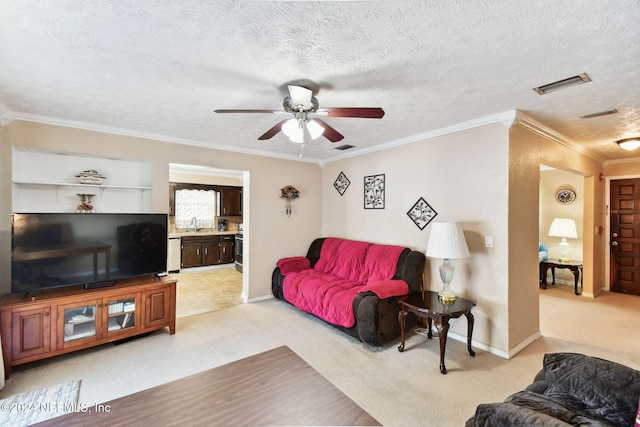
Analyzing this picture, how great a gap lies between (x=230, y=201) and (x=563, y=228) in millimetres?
7556

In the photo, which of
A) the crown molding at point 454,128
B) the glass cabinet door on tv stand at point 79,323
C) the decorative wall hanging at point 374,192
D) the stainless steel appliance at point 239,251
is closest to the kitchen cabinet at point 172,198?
the stainless steel appliance at point 239,251

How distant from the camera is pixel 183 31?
157 cm

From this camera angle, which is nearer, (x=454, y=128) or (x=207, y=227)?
(x=454, y=128)

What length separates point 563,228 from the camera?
215 inches

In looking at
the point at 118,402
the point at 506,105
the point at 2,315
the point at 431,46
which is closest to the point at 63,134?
the point at 2,315

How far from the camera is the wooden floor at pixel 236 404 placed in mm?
1208

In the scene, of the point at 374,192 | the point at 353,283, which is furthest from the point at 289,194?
the point at 353,283

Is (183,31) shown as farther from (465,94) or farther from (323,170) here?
(323,170)

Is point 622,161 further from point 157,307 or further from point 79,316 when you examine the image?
point 79,316

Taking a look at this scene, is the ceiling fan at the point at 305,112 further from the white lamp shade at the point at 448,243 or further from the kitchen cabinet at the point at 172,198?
the kitchen cabinet at the point at 172,198

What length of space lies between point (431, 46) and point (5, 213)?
4163 millimetres

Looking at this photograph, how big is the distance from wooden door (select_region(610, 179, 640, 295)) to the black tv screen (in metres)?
7.66

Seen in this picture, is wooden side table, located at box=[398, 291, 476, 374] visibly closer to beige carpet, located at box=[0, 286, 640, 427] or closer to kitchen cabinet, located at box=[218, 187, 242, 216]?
beige carpet, located at box=[0, 286, 640, 427]

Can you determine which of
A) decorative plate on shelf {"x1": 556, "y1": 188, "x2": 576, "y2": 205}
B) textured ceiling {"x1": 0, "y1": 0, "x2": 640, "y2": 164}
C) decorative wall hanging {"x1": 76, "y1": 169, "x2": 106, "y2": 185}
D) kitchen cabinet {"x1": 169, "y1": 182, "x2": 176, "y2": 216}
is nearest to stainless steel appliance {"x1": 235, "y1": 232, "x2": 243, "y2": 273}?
kitchen cabinet {"x1": 169, "y1": 182, "x2": 176, "y2": 216}
